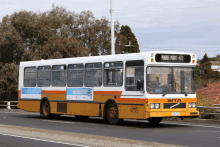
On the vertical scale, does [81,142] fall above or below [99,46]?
below

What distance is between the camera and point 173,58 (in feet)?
57.8

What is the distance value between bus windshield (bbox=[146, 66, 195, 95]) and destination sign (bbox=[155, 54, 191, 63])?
30 centimetres

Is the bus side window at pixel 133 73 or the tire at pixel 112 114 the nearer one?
the bus side window at pixel 133 73

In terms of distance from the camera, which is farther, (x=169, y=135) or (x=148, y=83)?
(x=148, y=83)

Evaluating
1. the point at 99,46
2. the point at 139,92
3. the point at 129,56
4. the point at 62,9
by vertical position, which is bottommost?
the point at 139,92

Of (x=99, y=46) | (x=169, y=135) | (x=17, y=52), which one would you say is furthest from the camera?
(x=99, y=46)

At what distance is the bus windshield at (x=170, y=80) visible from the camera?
17.0 m

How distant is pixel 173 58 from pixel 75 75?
18.1ft

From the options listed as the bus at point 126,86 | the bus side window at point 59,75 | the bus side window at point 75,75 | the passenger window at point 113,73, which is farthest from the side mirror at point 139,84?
the bus side window at point 59,75

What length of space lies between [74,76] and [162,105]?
5.75 metres

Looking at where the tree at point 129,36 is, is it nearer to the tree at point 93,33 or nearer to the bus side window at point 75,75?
the tree at point 93,33

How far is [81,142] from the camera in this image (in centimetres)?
1196

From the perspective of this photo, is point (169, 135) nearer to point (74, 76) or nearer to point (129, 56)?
point (129, 56)

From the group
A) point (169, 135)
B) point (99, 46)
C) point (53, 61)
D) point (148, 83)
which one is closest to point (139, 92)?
point (148, 83)
